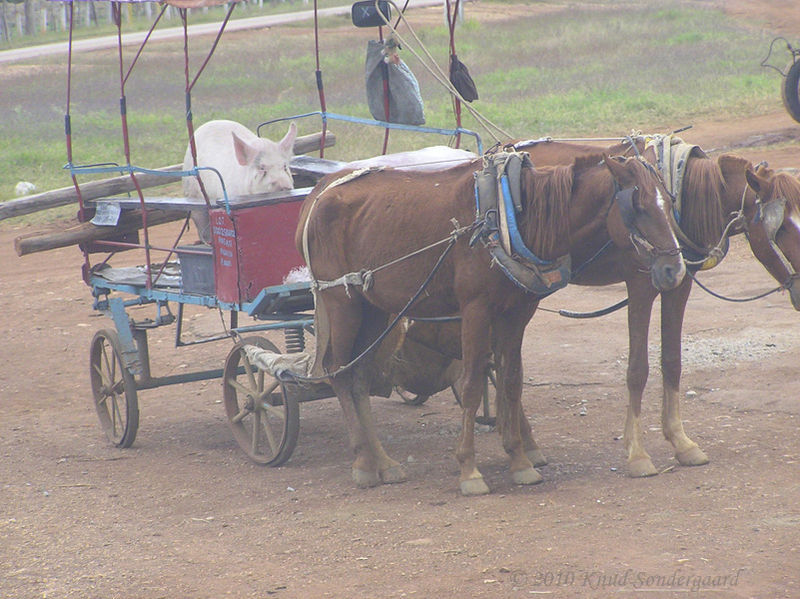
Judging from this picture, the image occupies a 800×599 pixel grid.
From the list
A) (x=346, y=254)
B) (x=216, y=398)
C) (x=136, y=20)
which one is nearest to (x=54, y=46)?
(x=136, y=20)

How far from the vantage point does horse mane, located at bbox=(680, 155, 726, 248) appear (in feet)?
18.9

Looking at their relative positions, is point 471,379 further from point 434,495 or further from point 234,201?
point 234,201

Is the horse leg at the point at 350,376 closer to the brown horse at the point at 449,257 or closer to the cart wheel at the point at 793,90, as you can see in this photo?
the brown horse at the point at 449,257

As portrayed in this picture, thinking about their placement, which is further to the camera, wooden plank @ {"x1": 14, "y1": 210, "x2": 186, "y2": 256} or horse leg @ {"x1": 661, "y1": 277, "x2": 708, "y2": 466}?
wooden plank @ {"x1": 14, "y1": 210, "x2": 186, "y2": 256}

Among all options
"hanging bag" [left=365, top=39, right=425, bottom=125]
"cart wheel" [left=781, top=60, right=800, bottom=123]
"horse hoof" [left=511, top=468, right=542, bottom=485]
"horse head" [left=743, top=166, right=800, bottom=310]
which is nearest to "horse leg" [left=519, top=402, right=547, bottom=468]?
"horse hoof" [left=511, top=468, right=542, bottom=485]

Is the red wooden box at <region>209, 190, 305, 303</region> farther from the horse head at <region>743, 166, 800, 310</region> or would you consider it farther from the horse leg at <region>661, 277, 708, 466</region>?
the horse head at <region>743, 166, 800, 310</region>

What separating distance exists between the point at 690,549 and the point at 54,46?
34.4 metres

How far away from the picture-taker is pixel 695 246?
583 cm

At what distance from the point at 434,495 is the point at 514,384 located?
2.52 feet

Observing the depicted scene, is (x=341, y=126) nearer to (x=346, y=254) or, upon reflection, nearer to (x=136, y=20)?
(x=346, y=254)

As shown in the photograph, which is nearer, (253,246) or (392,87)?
(253,246)

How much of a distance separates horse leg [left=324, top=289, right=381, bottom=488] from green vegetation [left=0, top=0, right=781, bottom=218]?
422 inches

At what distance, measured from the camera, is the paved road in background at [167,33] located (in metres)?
32.8

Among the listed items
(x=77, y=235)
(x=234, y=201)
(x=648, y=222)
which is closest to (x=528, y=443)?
(x=648, y=222)
